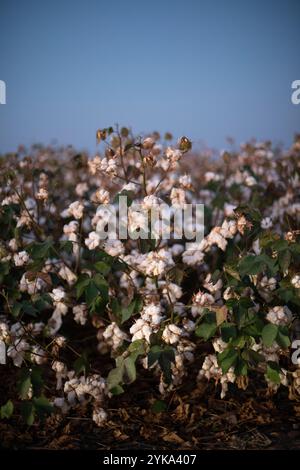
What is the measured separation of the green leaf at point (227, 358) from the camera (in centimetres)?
191

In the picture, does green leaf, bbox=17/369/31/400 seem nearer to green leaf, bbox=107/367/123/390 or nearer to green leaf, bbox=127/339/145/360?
green leaf, bbox=107/367/123/390

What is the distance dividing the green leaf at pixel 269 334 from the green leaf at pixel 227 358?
14cm

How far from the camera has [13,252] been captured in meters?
2.40

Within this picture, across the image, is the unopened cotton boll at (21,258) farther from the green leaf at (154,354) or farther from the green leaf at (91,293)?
the green leaf at (154,354)

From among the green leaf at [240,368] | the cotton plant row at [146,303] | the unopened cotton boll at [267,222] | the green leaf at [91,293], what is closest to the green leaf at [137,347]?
the cotton plant row at [146,303]

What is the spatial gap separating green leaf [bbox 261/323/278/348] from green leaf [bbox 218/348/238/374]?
14cm

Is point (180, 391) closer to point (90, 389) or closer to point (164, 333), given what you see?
point (90, 389)

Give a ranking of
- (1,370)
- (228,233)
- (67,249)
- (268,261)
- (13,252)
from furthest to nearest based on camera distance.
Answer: (1,370) < (13,252) < (228,233) < (67,249) < (268,261)

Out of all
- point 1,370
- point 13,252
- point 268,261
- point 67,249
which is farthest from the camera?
point 1,370

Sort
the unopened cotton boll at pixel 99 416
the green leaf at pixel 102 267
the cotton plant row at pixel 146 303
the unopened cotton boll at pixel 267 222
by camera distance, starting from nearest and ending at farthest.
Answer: the cotton plant row at pixel 146 303 < the green leaf at pixel 102 267 < the unopened cotton boll at pixel 99 416 < the unopened cotton boll at pixel 267 222

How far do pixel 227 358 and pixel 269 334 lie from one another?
0.18 meters

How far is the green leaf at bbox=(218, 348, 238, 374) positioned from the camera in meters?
1.91

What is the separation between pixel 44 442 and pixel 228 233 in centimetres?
112
